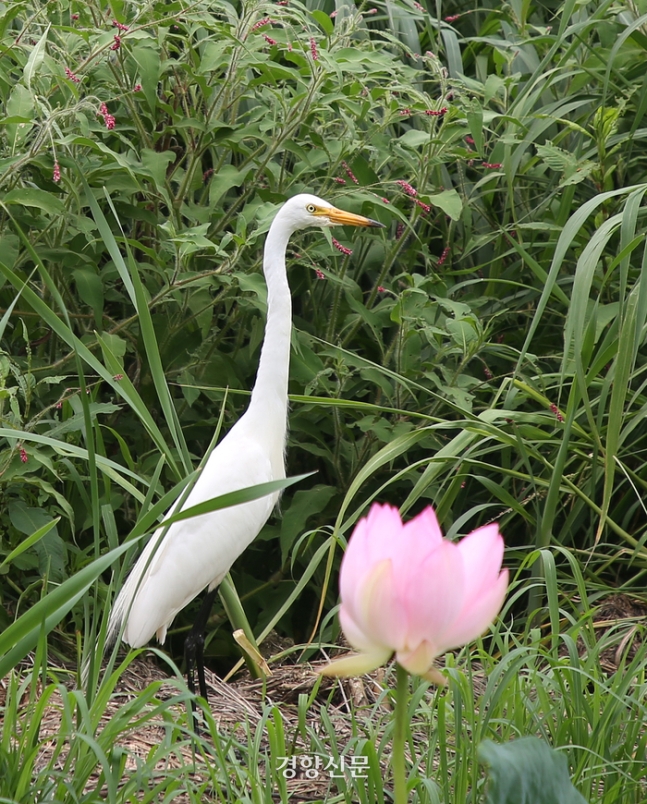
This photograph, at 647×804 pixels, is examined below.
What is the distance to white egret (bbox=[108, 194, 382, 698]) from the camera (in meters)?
2.15

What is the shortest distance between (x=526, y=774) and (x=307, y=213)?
173 centimetres

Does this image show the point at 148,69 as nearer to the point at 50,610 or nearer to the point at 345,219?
the point at 345,219

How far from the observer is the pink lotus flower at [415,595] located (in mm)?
484

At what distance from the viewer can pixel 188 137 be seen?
2336mm

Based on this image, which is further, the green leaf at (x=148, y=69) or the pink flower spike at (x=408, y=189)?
the pink flower spike at (x=408, y=189)

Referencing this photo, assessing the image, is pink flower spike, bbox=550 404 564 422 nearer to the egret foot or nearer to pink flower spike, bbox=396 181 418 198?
pink flower spike, bbox=396 181 418 198

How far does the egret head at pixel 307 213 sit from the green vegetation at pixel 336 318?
0.07 metres

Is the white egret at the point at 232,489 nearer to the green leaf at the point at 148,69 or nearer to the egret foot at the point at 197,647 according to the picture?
the egret foot at the point at 197,647

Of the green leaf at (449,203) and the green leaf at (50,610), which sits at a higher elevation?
the green leaf at (449,203)

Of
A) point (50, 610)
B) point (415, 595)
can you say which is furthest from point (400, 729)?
point (50, 610)

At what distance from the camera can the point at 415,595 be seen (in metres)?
0.49

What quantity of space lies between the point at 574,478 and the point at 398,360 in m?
0.56

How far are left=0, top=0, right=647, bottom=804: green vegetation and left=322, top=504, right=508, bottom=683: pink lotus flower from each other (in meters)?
0.99

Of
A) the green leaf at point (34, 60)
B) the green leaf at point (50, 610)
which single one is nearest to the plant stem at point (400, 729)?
the green leaf at point (50, 610)
